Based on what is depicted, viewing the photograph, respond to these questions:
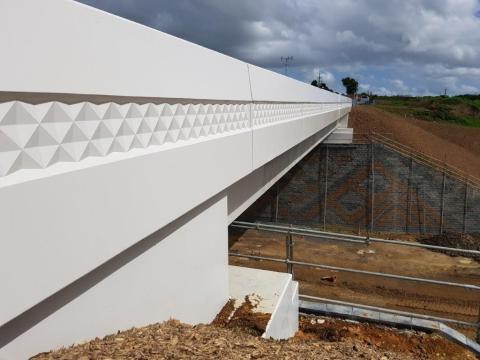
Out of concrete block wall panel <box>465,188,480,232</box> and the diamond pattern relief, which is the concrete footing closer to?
the diamond pattern relief

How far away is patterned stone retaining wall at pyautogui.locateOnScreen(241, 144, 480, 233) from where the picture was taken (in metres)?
Answer: 23.5

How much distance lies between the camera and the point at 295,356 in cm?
326

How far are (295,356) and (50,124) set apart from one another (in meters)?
2.49

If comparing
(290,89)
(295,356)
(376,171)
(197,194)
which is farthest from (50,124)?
(376,171)

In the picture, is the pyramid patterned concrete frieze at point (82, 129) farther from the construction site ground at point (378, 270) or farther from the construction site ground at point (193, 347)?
the construction site ground at point (378, 270)

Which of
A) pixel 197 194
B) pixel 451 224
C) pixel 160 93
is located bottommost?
pixel 451 224

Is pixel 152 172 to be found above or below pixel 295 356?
above

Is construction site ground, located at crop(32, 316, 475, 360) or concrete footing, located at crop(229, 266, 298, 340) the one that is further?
concrete footing, located at crop(229, 266, 298, 340)

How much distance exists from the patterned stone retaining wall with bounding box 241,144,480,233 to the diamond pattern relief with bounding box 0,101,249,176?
22.4m

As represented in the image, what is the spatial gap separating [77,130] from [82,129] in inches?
1.4

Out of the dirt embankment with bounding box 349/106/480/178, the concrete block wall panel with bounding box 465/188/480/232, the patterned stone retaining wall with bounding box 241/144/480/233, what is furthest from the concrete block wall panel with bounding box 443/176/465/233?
the dirt embankment with bounding box 349/106/480/178

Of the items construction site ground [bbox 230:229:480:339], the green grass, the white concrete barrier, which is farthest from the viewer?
the green grass

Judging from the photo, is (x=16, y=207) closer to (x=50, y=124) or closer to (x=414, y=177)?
(x=50, y=124)

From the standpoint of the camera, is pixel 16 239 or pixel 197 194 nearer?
pixel 16 239
